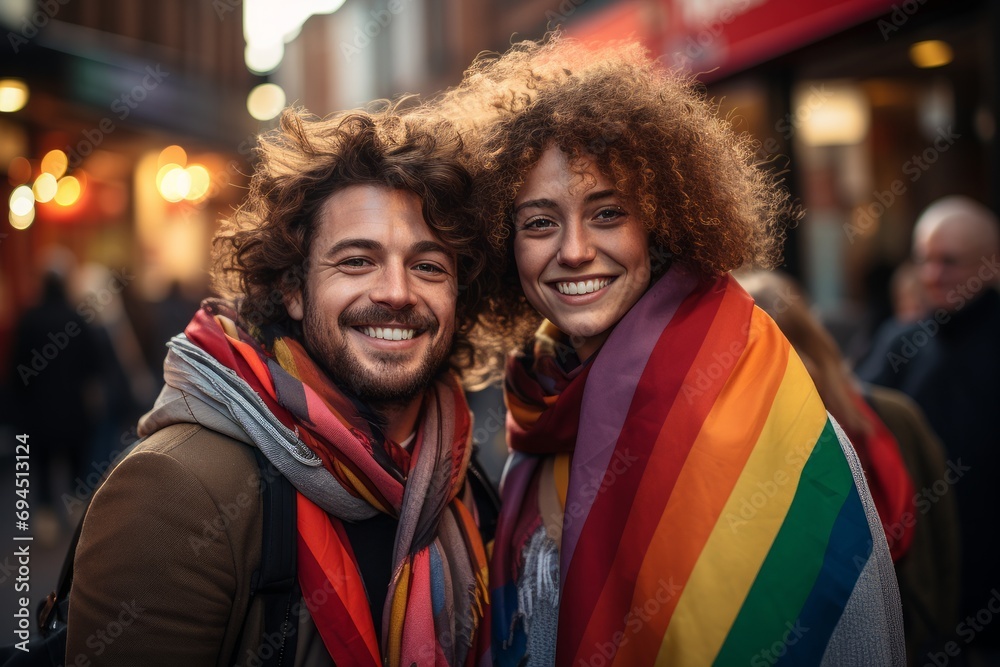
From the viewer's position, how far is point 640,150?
250 centimetres

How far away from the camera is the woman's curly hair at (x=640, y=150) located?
2477 millimetres

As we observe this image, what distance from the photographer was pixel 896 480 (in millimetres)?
2982

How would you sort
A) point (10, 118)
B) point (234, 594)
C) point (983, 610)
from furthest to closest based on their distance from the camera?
point (10, 118), point (983, 610), point (234, 594)

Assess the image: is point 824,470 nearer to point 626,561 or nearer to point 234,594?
point 626,561

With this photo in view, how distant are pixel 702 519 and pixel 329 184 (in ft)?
5.02

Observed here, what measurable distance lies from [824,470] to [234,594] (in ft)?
5.08

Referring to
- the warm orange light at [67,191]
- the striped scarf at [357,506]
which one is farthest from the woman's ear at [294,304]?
the warm orange light at [67,191]

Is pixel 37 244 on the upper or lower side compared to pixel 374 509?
upper

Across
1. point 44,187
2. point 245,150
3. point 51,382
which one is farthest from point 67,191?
point 245,150

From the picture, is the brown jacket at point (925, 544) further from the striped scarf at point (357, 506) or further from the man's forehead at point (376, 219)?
the man's forehead at point (376, 219)

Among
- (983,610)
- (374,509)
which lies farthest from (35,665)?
(983,610)

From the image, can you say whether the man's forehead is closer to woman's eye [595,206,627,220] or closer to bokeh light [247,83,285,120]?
woman's eye [595,206,627,220]

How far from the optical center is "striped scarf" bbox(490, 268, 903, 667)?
207 cm

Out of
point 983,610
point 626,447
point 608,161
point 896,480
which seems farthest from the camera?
point 983,610
